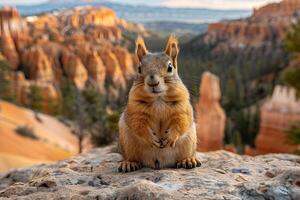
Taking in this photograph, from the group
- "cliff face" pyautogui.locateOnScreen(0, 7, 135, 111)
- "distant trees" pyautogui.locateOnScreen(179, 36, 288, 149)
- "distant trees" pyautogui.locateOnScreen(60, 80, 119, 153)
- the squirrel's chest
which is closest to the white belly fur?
the squirrel's chest

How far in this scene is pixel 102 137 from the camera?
85.7 feet

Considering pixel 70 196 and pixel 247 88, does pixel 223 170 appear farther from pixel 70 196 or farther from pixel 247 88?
pixel 247 88

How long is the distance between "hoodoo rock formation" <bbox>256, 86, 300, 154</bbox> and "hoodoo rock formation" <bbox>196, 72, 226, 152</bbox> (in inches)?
175

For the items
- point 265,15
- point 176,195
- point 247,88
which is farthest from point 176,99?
point 265,15

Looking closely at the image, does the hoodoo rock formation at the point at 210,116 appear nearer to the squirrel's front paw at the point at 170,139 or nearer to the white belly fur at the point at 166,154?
the white belly fur at the point at 166,154

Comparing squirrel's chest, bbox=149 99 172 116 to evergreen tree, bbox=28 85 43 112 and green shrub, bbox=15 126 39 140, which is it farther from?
evergreen tree, bbox=28 85 43 112

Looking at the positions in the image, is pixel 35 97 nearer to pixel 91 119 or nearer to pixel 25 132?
pixel 91 119

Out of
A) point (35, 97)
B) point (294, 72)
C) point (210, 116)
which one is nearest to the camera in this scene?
point (294, 72)

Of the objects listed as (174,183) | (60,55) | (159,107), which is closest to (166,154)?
(159,107)

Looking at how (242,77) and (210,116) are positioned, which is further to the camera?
(242,77)

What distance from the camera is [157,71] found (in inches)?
163

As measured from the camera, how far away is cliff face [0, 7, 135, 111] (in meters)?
68.9

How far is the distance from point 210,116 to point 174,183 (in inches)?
1581

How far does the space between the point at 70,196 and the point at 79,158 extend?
2.17 m
